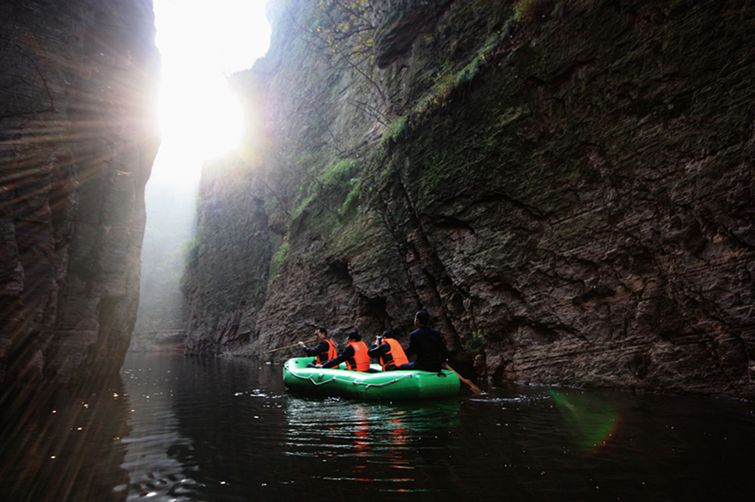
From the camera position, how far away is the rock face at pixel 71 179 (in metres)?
8.97

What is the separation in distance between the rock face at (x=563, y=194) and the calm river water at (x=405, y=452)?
1.72m

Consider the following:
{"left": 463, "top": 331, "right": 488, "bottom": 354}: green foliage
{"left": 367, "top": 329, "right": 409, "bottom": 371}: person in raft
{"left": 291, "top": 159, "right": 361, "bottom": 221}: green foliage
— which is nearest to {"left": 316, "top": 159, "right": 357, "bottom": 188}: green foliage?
{"left": 291, "top": 159, "right": 361, "bottom": 221}: green foliage

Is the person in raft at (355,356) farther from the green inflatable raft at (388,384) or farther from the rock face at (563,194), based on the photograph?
the rock face at (563,194)

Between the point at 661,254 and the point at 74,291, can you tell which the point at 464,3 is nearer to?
the point at 661,254

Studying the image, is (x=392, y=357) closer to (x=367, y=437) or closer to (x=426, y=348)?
(x=426, y=348)

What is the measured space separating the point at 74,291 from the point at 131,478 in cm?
1109

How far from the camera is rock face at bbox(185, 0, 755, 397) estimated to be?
25.1 ft

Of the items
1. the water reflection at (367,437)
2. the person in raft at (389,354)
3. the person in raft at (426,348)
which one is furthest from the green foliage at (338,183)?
the water reflection at (367,437)

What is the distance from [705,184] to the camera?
25.4ft

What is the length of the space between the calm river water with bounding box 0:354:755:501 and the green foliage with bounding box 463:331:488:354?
147 inches

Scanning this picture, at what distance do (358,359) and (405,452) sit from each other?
5.45 metres

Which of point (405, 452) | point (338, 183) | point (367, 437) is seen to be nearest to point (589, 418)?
point (405, 452)

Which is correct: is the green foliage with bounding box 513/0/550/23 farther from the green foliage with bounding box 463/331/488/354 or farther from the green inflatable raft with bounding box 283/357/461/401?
the green inflatable raft with bounding box 283/357/461/401

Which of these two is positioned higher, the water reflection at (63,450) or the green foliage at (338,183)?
the green foliage at (338,183)
